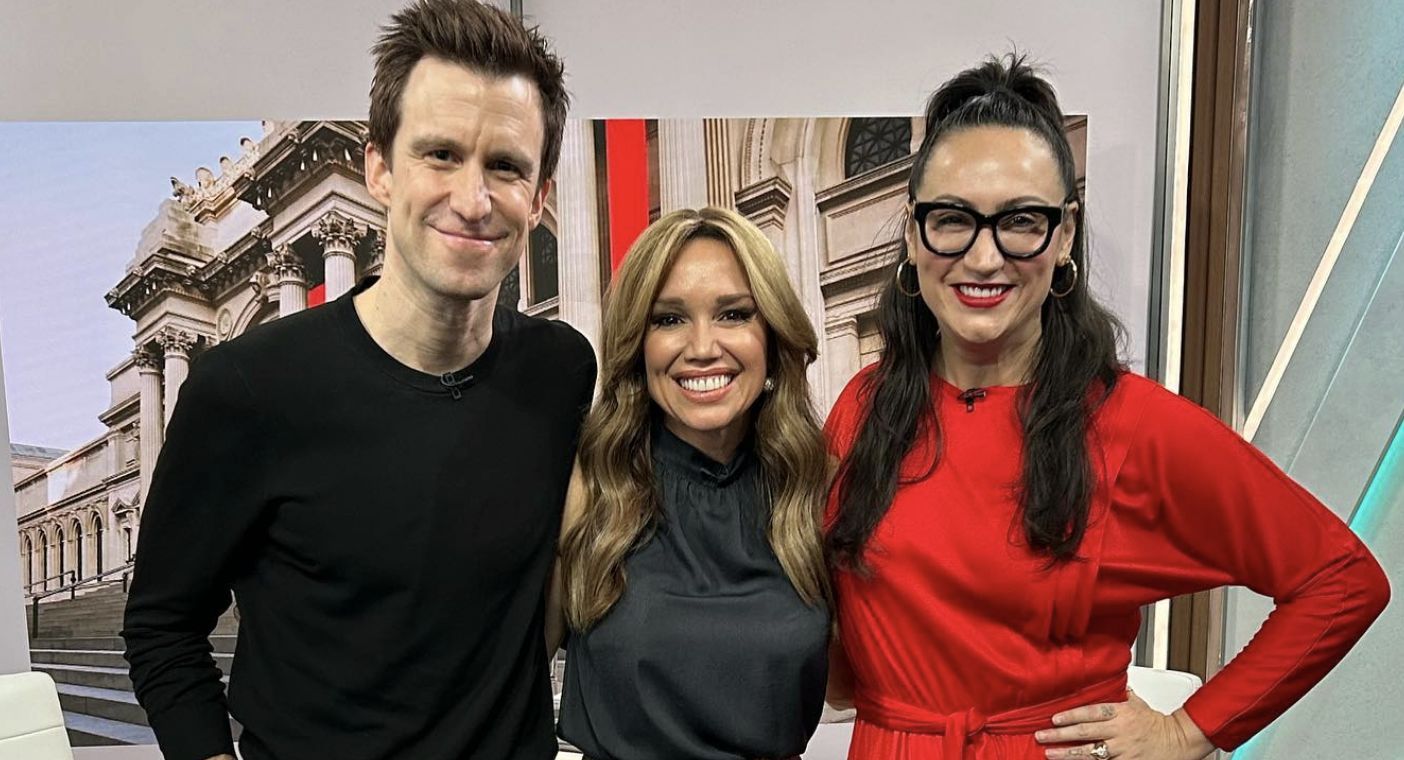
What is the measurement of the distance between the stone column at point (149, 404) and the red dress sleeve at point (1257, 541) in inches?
97.7

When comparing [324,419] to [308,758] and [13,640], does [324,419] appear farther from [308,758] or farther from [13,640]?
[13,640]

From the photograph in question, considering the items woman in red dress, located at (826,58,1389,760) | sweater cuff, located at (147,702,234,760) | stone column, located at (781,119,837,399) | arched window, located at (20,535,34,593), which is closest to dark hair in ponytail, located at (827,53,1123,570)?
woman in red dress, located at (826,58,1389,760)

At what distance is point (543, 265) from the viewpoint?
9.29 feet

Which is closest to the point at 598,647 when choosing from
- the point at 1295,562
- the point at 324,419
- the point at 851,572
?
the point at 851,572

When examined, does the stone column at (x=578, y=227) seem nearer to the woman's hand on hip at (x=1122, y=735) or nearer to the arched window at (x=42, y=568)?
the arched window at (x=42, y=568)

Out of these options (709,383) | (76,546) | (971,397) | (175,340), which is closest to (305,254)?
(175,340)

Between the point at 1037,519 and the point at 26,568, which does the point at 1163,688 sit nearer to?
the point at 1037,519

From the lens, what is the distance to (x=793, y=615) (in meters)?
1.65

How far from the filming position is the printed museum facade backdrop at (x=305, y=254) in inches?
110

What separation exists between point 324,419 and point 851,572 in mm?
860

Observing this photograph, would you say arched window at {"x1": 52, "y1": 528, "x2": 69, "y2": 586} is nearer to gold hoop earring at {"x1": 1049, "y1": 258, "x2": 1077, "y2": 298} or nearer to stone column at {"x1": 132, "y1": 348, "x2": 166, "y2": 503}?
stone column at {"x1": 132, "y1": 348, "x2": 166, "y2": 503}

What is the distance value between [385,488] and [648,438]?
461 mm

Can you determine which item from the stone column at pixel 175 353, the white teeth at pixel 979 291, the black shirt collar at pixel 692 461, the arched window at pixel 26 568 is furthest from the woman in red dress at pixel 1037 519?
the arched window at pixel 26 568

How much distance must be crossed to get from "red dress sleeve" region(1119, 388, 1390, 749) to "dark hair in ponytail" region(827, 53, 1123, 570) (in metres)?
0.10
